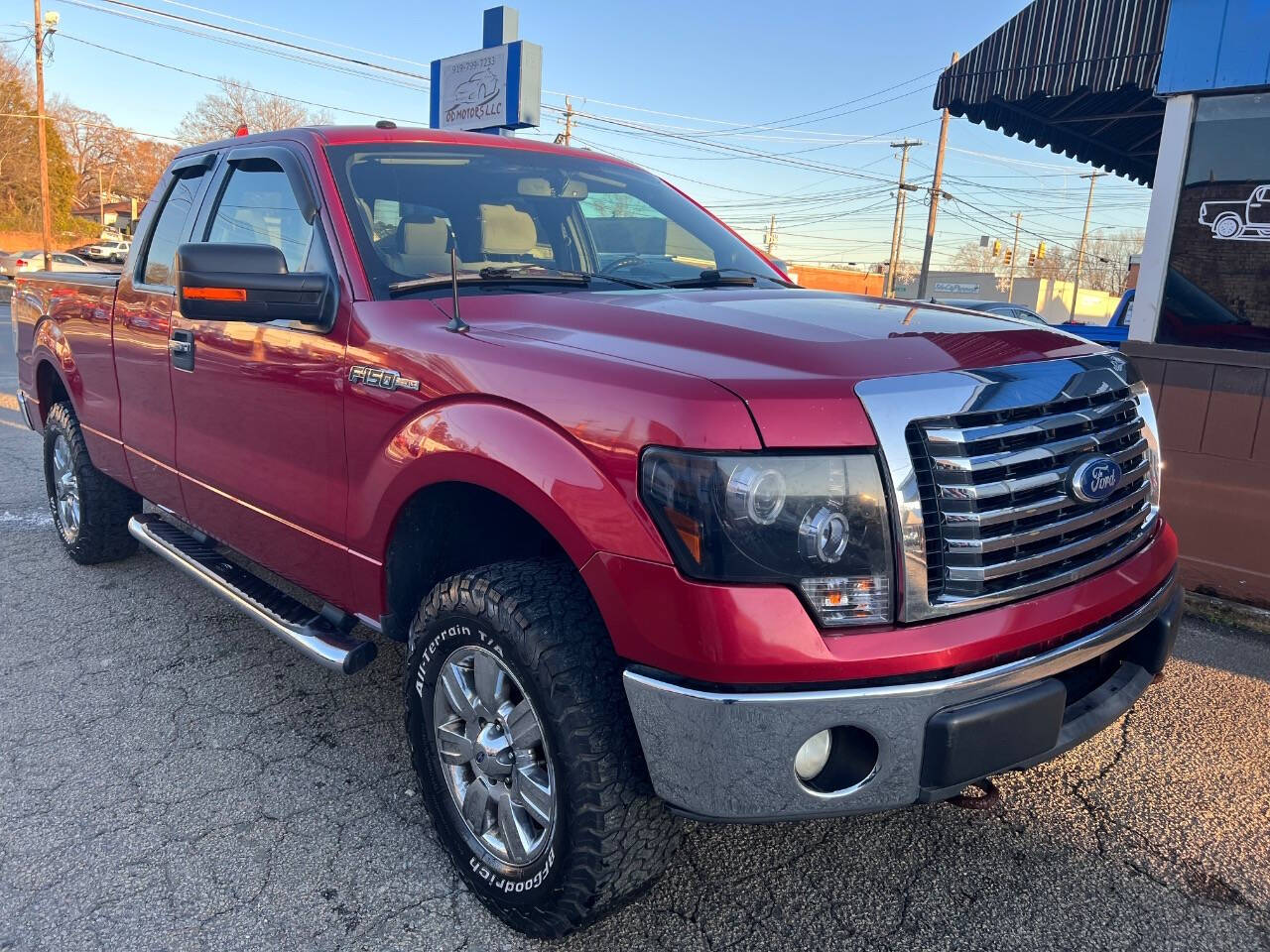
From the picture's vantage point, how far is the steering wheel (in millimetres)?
3088

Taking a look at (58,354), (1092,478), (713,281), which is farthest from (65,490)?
(1092,478)

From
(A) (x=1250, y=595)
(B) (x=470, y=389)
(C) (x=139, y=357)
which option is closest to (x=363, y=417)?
(B) (x=470, y=389)

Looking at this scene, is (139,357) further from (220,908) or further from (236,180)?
(220,908)

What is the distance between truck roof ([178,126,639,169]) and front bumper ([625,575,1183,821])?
7.10 ft

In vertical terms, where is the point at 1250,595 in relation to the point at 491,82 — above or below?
below

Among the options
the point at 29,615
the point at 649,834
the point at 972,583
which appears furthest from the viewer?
the point at 29,615

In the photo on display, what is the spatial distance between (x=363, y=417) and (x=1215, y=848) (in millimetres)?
2691

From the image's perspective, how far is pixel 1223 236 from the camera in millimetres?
5539

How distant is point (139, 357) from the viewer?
3906mm

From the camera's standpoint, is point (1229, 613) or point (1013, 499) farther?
point (1229, 613)

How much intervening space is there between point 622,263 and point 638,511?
148cm

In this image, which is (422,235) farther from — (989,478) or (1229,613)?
(1229,613)

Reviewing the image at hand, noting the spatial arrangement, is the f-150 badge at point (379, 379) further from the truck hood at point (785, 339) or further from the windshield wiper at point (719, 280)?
the windshield wiper at point (719, 280)

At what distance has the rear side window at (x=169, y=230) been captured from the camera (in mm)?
3881
